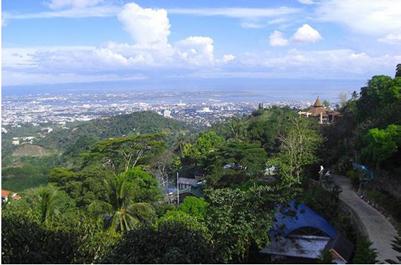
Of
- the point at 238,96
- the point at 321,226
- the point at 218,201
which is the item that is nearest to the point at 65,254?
the point at 218,201

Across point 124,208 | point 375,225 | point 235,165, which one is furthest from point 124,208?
point 235,165

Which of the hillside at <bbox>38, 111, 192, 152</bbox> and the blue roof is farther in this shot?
the hillside at <bbox>38, 111, 192, 152</bbox>

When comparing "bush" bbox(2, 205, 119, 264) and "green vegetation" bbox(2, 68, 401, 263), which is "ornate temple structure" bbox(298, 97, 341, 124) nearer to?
"green vegetation" bbox(2, 68, 401, 263)

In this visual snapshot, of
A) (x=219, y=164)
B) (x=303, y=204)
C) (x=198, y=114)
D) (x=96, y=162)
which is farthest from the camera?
(x=198, y=114)

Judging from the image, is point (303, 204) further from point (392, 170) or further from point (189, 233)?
point (189, 233)

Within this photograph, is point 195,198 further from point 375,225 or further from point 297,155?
point 297,155

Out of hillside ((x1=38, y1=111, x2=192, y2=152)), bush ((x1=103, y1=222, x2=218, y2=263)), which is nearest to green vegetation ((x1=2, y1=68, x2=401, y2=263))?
bush ((x1=103, y1=222, x2=218, y2=263))

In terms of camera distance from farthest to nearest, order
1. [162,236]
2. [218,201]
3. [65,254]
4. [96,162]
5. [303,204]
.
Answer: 1. [96,162]
2. [303,204]
3. [218,201]
4. [65,254]
5. [162,236]
